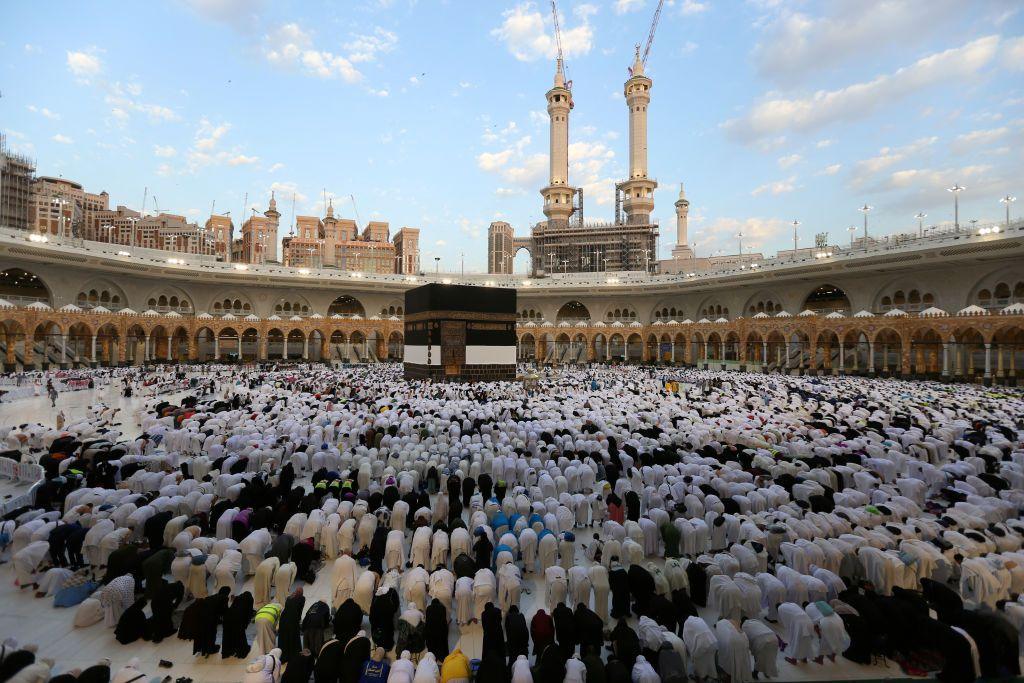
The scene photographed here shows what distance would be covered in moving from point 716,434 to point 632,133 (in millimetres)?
54924

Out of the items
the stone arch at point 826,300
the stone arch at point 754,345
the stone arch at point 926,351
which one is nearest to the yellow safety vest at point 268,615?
the stone arch at point 926,351

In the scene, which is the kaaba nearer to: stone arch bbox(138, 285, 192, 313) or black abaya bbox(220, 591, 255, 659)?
black abaya bbox(220, 591, 255, 659)

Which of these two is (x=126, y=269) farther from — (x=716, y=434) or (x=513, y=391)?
(x=716, y=434)

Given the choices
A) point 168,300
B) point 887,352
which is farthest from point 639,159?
point 168,300

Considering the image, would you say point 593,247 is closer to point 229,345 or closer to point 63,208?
point 229,345

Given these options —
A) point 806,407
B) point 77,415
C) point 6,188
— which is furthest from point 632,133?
point 6,188

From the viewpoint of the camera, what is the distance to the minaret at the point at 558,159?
58.7m

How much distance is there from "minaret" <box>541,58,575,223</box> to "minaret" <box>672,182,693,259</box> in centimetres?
1476

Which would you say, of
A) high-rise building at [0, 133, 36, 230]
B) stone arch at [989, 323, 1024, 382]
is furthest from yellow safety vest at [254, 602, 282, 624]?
high-rise building at [0, 133, 36, 230]

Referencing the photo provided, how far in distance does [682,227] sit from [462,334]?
4768 cm

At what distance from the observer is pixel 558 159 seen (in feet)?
192

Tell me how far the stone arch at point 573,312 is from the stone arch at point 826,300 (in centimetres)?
1891

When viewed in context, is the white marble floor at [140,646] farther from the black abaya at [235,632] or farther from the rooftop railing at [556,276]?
the rooftop railing at [556,276]

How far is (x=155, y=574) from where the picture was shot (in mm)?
4844
